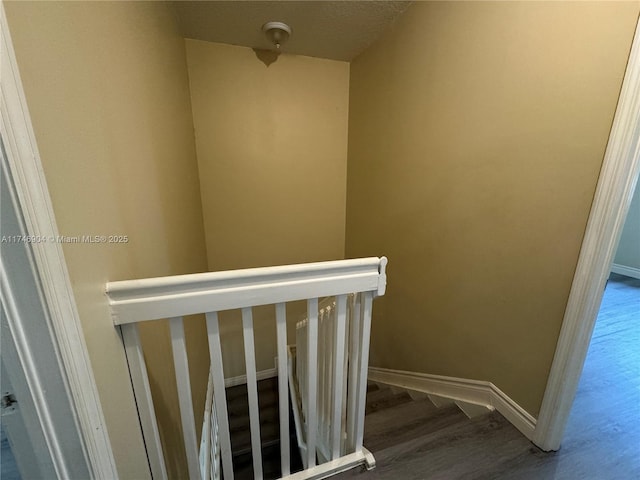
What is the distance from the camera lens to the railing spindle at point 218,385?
813 mm

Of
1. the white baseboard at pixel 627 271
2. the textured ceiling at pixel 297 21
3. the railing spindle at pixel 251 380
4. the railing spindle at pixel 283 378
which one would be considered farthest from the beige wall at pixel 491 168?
the white baseboard at pixel 627 271

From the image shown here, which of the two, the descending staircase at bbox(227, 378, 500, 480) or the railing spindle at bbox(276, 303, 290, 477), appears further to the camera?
the descending staircase at bbox(227, 378, 500, 480)

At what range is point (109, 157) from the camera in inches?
27.1

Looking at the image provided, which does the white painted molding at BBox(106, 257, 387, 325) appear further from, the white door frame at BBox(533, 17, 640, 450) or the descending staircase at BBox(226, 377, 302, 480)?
the descending staircase at BBox(226, 377, 302, 480)

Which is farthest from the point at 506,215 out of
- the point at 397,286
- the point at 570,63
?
the point at 397,286

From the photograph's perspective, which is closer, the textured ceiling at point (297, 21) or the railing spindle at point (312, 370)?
the railing spindle at point (312, 370)

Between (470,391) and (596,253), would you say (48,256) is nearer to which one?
(596,253)

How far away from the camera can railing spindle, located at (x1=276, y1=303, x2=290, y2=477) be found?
2.91 ft

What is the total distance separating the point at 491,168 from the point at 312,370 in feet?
4.16

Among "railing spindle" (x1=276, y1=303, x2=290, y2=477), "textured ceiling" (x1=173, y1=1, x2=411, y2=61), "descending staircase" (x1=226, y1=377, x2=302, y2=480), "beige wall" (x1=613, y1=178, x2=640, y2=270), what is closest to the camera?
"railing spindle" (x1=276, y1=303, x2=290, y2=477)

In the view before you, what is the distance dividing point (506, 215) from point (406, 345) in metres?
1.22

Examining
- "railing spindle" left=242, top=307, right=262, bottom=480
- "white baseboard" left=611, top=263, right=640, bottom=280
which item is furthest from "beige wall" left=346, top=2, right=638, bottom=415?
"white baseboard" left=611, top=263, right=640, bottom=280

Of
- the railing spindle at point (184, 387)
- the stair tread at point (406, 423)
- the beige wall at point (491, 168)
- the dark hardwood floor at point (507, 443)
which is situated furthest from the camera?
the stair tread at point (406, 423)

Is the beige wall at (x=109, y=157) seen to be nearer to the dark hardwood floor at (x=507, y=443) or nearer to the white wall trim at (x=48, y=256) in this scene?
the white wall trim at (x=48, y=256)
